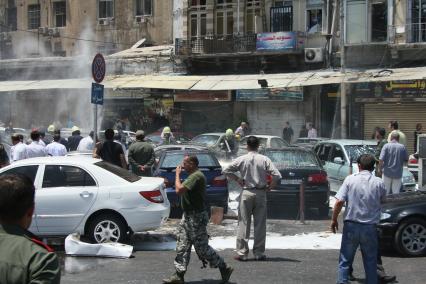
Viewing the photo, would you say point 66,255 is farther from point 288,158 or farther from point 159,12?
point 159,12

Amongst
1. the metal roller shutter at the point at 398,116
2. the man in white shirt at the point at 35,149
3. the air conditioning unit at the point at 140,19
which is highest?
the air conditioning unit at the point at 140,19

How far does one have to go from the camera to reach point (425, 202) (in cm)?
920

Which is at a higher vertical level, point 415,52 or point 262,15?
point 262,15

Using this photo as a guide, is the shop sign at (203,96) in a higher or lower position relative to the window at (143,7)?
lower

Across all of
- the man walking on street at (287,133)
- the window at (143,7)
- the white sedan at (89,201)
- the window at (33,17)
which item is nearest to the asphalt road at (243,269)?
A: the white sedan at (89,201)

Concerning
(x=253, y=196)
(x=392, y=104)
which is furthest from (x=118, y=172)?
(x=392, y=104)

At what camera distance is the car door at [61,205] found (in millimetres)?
9477

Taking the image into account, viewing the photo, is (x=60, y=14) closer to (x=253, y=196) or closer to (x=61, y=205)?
(x=61, y=205)

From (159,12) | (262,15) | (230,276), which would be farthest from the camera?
(159,12)

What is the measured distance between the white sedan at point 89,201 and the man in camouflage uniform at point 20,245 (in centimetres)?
685

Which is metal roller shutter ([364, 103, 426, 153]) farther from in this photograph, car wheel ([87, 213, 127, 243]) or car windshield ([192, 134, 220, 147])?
car wheel ([87, 213, 127, 243])

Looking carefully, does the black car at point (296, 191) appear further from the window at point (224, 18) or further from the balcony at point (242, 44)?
the window at point (224, 18)

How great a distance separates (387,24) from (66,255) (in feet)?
74.0

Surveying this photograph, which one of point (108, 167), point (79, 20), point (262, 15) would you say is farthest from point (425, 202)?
point (79, 20)
